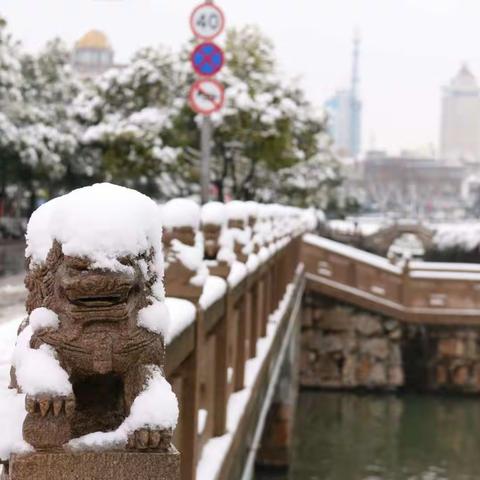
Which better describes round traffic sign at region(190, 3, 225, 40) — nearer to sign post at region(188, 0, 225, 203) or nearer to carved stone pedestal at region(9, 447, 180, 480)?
sign post at region(188, 0, 225, 203)

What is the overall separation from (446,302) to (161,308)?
24480mm

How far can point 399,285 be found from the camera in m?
26.2

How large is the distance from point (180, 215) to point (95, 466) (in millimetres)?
1628

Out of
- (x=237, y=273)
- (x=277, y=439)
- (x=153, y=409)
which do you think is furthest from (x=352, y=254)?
(x=153, y=409)

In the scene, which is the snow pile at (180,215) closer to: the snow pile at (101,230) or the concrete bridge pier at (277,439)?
the snow pile at (101,230)

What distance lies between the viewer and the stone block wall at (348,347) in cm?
2539

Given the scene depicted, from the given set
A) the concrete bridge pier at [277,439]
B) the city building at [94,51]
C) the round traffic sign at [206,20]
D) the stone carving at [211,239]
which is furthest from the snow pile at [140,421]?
the city building at [94,51]

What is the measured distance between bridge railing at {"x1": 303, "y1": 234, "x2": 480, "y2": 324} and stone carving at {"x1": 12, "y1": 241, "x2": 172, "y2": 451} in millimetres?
23438

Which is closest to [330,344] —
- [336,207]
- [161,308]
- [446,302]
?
[446,302]

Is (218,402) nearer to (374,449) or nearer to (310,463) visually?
(310,463)

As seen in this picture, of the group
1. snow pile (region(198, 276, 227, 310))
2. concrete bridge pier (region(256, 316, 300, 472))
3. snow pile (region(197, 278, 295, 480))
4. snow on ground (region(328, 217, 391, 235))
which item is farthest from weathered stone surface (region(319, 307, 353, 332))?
snow on ground (region(328, 217, 391, 235))

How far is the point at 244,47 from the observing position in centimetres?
2916

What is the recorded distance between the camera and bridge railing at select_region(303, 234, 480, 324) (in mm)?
25828

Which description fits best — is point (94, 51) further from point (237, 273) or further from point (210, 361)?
point (210, 361)
